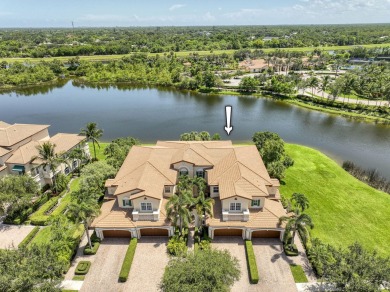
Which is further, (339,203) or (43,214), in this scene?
(339,203)

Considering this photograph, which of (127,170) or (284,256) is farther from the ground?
(127,170)

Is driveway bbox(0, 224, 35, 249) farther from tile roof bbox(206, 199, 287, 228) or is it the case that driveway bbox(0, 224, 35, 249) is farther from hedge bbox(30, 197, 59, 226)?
tile roof bbox(206, 199, 287, 228)

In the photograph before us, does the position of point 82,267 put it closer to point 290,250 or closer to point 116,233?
point 116,233

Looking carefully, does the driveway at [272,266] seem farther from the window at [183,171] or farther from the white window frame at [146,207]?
the window at [183,171]

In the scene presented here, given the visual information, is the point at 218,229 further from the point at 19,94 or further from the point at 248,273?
the point at 19,94

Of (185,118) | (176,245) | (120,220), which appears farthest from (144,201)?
(185,118)

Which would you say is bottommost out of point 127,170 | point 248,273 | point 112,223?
point 248,273

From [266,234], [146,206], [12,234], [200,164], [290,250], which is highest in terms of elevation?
[200,164]

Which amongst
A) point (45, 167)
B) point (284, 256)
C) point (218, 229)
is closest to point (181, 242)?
point (218, 229)
